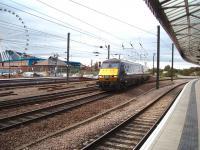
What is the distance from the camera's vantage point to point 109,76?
81.7 feet

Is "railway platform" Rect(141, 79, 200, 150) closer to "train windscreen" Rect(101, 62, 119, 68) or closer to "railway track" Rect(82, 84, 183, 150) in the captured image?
"railway track" Rect(82, 84, 183, 150)

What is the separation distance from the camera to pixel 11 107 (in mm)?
15383

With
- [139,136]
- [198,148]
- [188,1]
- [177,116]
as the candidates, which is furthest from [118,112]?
[198,148]

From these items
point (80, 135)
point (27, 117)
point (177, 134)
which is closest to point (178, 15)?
point (177, 134)

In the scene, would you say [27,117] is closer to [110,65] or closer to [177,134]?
[177,134]

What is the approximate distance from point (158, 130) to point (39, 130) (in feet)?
→ 14.6

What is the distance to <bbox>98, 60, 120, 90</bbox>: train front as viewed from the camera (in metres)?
24.6

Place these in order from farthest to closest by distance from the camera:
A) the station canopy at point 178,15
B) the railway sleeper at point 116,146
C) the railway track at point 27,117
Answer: the station canopy at point 178,15, the railway track at point 27,117, the railway sleeper at point 116,146

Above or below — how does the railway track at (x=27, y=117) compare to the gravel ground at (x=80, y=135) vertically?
above

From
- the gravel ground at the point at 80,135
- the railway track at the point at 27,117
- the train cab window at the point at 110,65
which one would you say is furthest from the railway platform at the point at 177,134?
the train cab window at the point at 110,65

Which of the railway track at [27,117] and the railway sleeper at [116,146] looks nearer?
the railway sleeper at [116,146]

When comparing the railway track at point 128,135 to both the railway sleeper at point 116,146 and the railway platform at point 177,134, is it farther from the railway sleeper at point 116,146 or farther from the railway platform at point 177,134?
the railway platform at point 177,134

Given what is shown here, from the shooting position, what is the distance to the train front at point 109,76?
24578 millimetres

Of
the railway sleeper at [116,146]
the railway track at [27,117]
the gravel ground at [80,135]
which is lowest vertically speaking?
the railway sleeper at [116,146]
